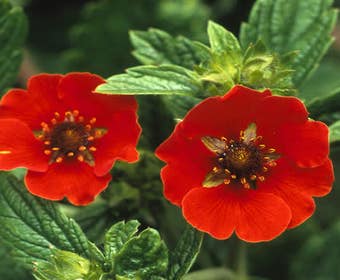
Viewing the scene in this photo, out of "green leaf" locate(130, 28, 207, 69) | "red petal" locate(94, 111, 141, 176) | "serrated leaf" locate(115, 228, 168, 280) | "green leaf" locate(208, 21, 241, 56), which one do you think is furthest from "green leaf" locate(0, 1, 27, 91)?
"serrated leaf" locate(115, 228, 168, 280)

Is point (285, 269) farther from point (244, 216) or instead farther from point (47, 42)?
point (47, 42)

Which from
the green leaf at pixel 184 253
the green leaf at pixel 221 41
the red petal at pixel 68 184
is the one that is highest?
the green leaf at pixel 221 41

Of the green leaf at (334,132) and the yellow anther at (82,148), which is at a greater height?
the green leaf at (334,132)

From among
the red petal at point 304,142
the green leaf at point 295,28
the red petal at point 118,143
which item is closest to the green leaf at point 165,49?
the green leaf at point 295,28

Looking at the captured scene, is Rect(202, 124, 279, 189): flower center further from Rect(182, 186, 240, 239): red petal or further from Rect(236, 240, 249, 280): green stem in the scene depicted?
Rect(236, 240, 249, 280): green stem

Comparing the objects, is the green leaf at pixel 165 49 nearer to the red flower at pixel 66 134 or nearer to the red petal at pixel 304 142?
the red flower at pixel 66 134

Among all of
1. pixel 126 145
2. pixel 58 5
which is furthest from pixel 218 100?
pixel 58 5
